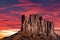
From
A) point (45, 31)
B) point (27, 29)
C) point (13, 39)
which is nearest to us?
point (13, 39)

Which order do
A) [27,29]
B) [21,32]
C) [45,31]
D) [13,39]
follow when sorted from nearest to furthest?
[13,39] < [21,32] < [27,29] < [45,31]

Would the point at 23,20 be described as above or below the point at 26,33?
above

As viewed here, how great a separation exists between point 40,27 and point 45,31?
4275mm

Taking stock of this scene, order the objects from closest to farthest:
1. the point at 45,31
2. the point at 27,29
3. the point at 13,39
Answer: the point at 13,39 < the point at 27,29 < the point at 45,31

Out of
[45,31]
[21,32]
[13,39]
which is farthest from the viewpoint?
[45,31]

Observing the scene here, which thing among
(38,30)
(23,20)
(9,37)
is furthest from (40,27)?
(9,37)

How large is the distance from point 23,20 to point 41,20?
11514 millimetres

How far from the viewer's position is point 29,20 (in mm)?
114750

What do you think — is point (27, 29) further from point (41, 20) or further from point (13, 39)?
point (13, 39)

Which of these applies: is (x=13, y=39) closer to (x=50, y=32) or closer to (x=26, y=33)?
(x=26, y=33)

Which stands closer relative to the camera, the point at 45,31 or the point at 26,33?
the point at 26,33

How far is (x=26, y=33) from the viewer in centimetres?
10350

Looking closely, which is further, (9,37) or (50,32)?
(50,32)

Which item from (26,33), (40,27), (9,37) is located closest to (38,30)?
(40,27)
